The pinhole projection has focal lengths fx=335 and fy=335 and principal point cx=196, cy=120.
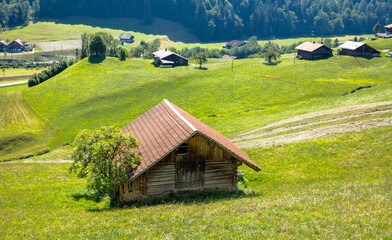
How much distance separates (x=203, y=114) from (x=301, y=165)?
46.8 meters

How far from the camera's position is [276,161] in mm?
35781

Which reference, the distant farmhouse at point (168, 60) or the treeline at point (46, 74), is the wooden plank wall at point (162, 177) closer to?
the distant farmhouse at point (168, 60)

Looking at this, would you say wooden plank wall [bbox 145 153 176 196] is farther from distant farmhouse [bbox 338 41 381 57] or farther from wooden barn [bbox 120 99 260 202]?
distant farmhouse [bbox 338 41 381 57]

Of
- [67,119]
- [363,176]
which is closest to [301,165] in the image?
[363,176]

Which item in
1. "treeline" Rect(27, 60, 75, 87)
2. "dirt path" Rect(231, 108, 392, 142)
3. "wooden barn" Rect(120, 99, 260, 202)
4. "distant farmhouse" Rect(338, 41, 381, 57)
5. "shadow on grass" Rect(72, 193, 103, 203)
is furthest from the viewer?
"treeline" Rect(27, 60, 75, 87)

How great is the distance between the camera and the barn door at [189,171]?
2588cm

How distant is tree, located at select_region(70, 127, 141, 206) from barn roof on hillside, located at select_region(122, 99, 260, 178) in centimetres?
109

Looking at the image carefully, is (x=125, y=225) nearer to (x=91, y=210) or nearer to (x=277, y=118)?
(x=91, y=210)

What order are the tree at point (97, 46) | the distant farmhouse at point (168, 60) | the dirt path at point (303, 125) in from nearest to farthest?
the dirt path at point (303, 125) < the distant farmhouse at point (168, 60) < the tree at point (97, 46)

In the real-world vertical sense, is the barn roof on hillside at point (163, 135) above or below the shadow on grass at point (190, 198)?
above

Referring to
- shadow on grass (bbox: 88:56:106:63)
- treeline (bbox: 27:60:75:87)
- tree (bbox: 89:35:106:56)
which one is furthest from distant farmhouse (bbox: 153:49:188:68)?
treeline (bbox: 27:60:75:87)

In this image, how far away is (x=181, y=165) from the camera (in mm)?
25938

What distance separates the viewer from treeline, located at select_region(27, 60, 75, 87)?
117 meters

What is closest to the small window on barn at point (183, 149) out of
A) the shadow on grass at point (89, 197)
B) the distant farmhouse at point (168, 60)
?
the shadow on grass at point (89, 197)
